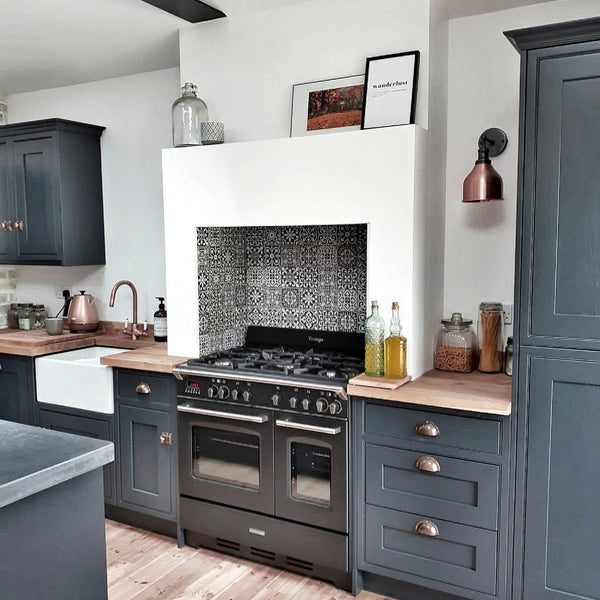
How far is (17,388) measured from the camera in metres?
3.70

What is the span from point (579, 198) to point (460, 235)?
0.85 metres

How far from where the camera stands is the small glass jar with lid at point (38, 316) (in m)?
4.36

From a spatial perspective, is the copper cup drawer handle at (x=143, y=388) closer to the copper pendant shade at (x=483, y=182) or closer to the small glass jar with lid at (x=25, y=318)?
the small glass jar with lid at (x=25, y=318)

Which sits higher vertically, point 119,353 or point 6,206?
point 6,206

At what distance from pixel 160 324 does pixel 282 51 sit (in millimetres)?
1684

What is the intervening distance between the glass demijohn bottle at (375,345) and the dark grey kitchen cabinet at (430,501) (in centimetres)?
15

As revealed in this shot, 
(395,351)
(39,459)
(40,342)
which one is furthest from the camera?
(40,342)

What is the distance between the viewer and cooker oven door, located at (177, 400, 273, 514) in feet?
9.43

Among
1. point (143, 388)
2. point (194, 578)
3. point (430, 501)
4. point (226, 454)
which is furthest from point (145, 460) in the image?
point (430, 501)

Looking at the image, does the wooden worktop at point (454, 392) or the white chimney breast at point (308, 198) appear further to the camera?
the white chimney breast at point (308, 198)

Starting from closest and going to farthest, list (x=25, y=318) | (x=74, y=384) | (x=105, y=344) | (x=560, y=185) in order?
(x=560, y=185), (x=74, y=384), (x=105, y=344), (x=25, y=318)

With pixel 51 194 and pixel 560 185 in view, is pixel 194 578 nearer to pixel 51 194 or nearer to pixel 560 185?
pixel 560 185

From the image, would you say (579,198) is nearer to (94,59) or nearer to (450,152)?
(450,152)

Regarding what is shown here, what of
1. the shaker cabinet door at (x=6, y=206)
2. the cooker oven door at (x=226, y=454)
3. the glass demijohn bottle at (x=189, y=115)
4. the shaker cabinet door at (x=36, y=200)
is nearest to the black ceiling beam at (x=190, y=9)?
the glass demijohn bottle at (x=189, y=115)
